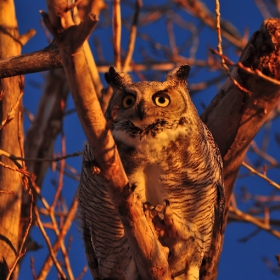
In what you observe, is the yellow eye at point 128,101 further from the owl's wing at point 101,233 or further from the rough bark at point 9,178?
the rough bark at point 9,178

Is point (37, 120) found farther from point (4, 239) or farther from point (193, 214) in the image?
point (193, 214)

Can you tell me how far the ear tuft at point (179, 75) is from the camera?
288 centimetres

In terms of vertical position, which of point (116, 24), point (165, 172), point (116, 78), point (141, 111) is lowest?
point (165, 172)

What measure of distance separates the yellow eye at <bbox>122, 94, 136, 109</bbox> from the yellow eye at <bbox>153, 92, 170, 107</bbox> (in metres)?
0.11

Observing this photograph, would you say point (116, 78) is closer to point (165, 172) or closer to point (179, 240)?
point (165, 172)

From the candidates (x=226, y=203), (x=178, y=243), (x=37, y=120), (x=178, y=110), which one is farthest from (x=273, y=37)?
(x=37, y=120)

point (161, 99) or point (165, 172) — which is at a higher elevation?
point (161, 99)

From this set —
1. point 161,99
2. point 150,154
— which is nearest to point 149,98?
point 161,99

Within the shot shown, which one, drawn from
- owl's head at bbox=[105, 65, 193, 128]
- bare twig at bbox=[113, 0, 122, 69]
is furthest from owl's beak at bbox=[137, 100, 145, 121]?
bare twig at bbox=[113, 0, 122, 69]

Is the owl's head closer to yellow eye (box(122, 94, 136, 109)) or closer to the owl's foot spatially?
yellow eye (box(122, 94, 136, 109))

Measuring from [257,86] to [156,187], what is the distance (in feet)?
2.90

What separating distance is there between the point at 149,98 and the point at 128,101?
121 millimetres

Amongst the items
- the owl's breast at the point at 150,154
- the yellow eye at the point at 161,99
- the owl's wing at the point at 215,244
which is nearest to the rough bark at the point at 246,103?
the owl's wing at the point at 215,244

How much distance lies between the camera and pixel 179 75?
2906 mm
